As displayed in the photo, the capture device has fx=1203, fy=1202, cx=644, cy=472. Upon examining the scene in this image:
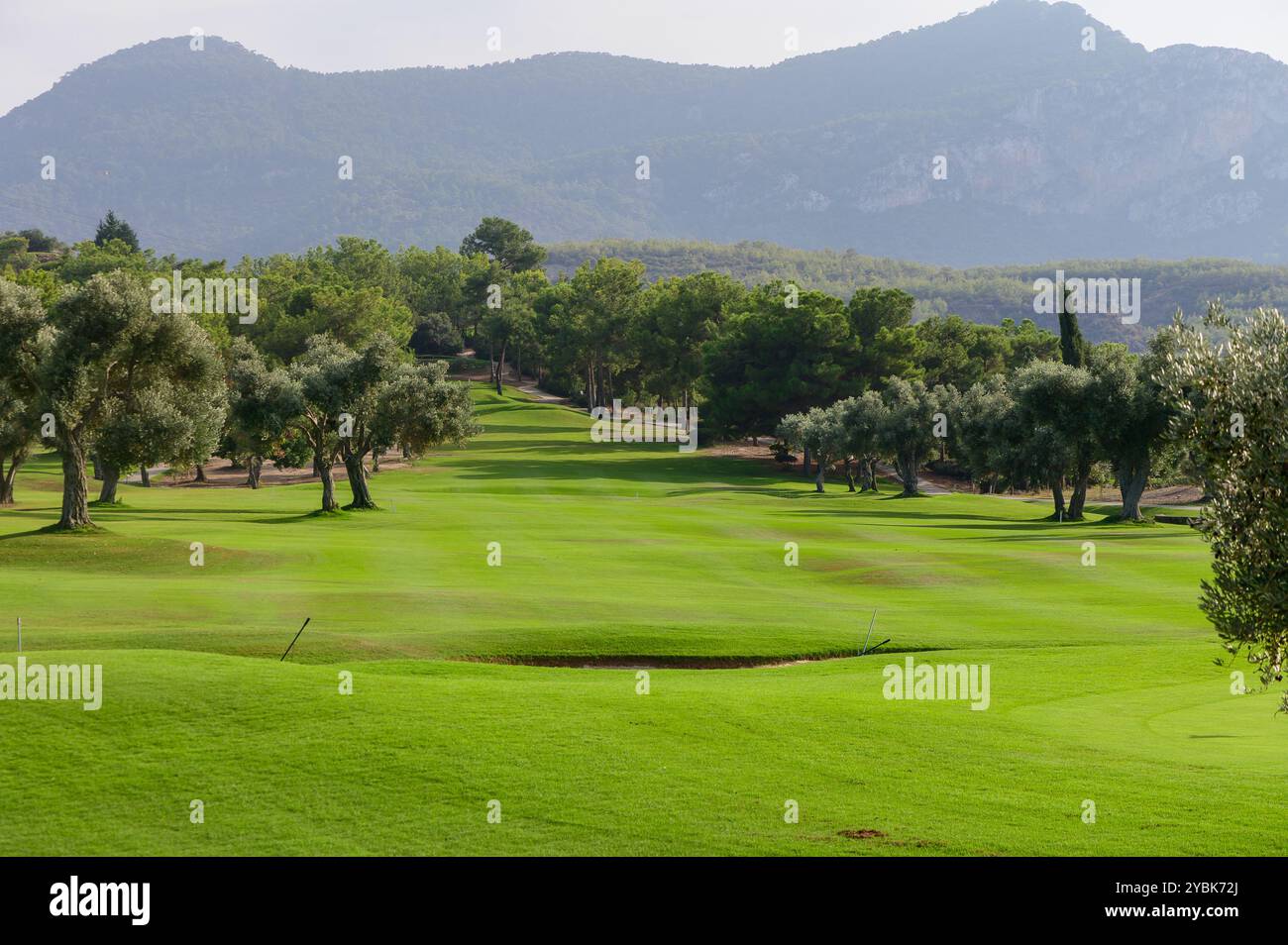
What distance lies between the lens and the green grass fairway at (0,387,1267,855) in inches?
577

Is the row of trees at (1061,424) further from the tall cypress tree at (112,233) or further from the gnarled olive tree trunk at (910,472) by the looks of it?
the tall cypress tree at (112,233)

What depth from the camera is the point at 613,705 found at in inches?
796

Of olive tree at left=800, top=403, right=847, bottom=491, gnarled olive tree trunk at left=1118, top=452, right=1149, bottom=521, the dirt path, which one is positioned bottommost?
the dirt path

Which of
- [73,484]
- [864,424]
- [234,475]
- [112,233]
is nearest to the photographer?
[73,484]

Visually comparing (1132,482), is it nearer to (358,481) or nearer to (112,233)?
(358,481)

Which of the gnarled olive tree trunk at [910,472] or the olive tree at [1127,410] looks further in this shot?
the gnarled olive tree trunk at [910,472]

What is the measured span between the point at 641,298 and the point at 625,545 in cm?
10433

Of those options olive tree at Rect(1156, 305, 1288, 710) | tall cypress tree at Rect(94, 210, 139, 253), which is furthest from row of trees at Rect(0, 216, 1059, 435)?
olive tree at Rect(1156, 305, 1288, 710)

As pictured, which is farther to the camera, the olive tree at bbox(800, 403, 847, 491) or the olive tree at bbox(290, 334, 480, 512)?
the olive tree at bbox(800, 403, 847, 491)

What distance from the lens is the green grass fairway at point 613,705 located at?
1466 centimetres

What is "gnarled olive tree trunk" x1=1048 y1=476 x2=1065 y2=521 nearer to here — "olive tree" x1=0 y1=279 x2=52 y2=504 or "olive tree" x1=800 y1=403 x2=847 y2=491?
"olive tree" x1=800 y1=403 x2=847 y2=491
